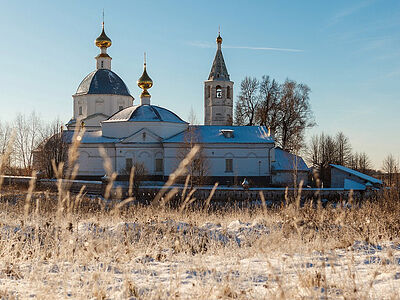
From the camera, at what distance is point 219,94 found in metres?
35.0

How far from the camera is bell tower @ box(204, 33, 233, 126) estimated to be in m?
34.7

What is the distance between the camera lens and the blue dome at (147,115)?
28.3 m

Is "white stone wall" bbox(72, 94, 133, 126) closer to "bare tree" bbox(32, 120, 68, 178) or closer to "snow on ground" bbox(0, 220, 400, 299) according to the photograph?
"bare tree" bbox(32, 120, 68, 178)

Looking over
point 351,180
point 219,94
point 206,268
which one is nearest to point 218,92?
point 219,94

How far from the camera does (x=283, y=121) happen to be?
35312 millimetres

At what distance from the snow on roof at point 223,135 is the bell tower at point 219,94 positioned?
5.49m

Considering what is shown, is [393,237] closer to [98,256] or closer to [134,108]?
[98,256]

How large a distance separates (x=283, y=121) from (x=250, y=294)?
32.6 metres

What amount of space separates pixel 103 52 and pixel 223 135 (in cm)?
1408

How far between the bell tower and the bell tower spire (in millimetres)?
8274

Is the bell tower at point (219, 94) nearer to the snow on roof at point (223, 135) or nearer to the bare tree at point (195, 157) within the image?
the snow on roof at point (223, 135)

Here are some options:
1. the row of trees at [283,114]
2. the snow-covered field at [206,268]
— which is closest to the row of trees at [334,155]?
the row of trees at [283,114]

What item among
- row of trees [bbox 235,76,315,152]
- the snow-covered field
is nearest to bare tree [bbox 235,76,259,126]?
row of trees [bbox 235,76,315,152]

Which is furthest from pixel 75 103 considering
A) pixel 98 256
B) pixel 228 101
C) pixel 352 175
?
pixel 98 256
